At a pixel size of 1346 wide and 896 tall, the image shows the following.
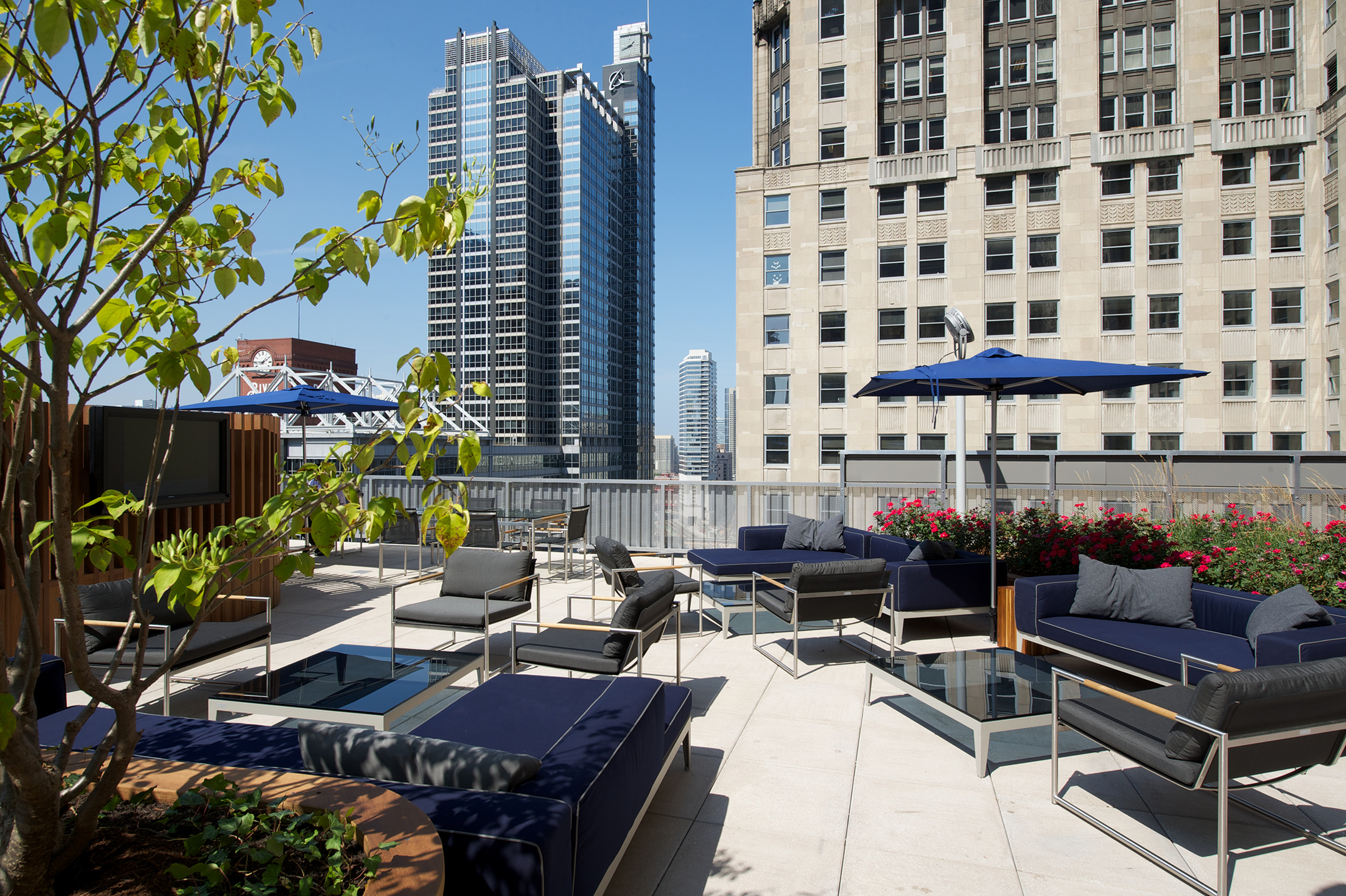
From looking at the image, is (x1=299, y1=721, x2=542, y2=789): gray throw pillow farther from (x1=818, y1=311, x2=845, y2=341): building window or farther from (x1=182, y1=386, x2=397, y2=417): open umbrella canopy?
(x1=818, y1=311, x2=845, y2=341): building window

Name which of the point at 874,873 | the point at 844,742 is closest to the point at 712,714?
the point at 844,742

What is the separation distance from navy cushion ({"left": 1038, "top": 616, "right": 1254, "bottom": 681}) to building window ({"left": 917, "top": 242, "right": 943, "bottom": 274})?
87.1 feet

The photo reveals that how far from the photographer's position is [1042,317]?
1111 inches

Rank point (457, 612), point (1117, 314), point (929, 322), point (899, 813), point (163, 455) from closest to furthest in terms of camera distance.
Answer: point (899, 813) → point (163, 455) → point (457, 612) → point (1117, 314) → point (929, 322)

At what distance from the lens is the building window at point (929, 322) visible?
2886cm

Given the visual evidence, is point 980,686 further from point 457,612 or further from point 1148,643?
point 457,612

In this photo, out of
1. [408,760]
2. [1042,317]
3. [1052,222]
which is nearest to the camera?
[408,760]

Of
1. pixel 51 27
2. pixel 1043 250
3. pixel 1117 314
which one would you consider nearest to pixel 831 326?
pixel 1043 250

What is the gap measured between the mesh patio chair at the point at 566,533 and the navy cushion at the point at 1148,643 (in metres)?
5.79

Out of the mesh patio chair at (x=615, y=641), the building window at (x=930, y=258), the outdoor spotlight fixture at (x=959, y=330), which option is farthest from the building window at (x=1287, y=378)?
the mesh patio chair at (x=615, y=641)

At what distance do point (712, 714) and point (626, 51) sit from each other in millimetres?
170576

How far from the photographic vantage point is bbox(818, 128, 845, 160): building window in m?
30.8

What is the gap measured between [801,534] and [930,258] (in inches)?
972

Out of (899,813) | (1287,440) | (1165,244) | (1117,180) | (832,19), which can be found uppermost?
(832,19)
